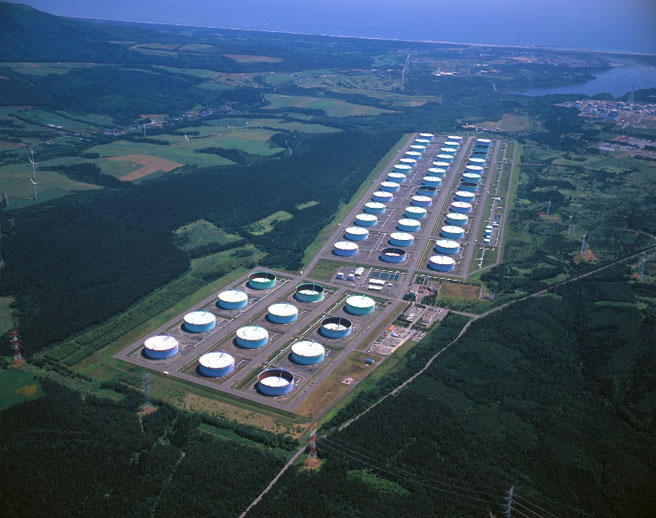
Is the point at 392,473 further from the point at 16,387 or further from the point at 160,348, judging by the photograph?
the point at 16,387

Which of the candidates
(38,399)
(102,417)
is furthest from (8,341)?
(102,417)

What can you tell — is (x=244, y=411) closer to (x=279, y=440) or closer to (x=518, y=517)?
(x=279, y=440)

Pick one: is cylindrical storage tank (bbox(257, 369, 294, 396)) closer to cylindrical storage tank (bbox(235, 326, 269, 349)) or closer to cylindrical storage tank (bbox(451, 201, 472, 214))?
cylindrical storage tank (bbox(235, 326, 269, 349))

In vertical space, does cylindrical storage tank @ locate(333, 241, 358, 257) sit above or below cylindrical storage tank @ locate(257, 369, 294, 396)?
above

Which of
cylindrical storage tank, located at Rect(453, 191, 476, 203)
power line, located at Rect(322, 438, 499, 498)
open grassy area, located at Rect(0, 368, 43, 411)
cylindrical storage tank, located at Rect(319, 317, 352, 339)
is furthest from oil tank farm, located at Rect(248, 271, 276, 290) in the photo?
cylindrical storage tank, located at Rect(453, 191, 476, 203)

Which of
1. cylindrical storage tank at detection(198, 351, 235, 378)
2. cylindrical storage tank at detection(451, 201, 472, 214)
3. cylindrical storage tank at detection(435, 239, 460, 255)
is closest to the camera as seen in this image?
cylindrical storage tank at detection(198, 351, 235, 378)

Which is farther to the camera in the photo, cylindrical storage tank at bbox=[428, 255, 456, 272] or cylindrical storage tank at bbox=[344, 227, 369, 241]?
cylindrical storage tank at bbox=[344, 227, 369, 241]

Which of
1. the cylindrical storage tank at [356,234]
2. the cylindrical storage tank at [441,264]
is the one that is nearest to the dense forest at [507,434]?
the cylindrical storage tank at [441,264]

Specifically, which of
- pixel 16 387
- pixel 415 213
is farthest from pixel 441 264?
pixel 16 387
